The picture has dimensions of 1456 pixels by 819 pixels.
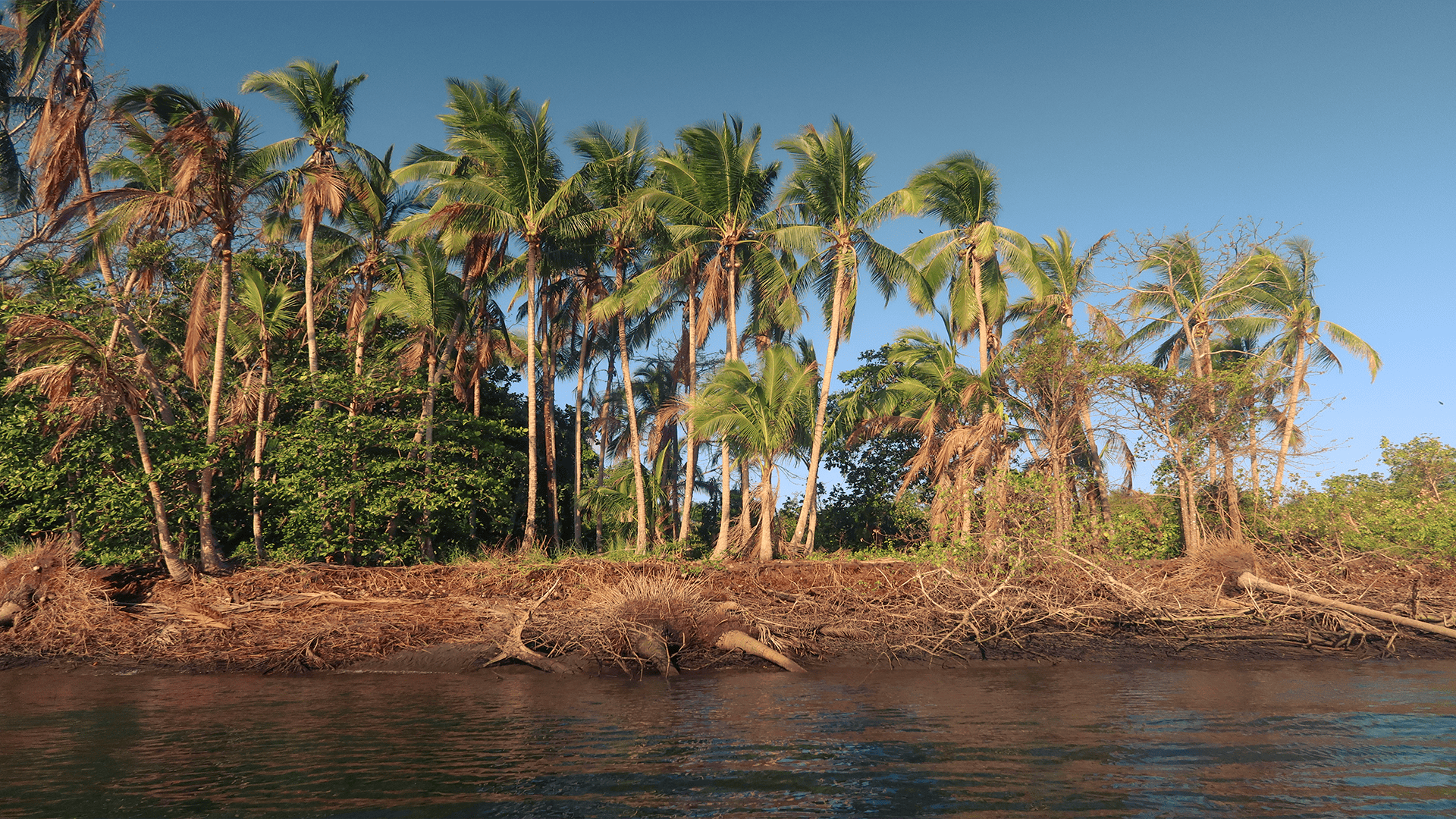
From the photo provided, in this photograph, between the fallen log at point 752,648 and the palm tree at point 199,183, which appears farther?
the palm tree at point 199,183

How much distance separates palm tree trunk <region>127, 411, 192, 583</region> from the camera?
16703mm

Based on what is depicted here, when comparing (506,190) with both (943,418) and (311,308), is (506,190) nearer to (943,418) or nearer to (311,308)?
(311,308)

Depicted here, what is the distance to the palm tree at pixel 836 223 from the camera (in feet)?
74.4

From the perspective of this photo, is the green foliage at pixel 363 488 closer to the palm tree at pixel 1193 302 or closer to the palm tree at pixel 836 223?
the palm tree at pixel 836 223

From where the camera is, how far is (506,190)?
22516 mm

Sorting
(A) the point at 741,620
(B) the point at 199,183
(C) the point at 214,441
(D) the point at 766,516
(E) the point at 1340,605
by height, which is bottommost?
(A) the point at 741,620

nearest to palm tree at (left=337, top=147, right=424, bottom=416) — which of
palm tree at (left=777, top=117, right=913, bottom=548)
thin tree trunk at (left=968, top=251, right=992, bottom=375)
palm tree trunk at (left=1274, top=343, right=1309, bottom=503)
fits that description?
palm tree at (left=777, top=117, right=913, bottom=548)

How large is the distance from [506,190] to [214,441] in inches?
368

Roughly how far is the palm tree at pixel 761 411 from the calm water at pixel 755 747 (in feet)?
28.4

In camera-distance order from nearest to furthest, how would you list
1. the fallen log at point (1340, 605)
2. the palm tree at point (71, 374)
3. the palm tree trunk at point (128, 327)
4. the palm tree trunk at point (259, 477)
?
the fallen log at point (1340, 605), the palm tree at point (71, 374), the palm tree trunk at point (128, 327), the palm tree trunk at point (259, 477)

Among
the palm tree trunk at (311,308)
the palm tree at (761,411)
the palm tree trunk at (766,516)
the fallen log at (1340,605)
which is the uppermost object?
the palm tree trunk at (311,308)

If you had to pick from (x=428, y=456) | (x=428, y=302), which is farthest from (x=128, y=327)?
(x=428, y=456)

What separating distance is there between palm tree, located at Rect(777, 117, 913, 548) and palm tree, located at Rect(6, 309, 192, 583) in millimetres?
15133

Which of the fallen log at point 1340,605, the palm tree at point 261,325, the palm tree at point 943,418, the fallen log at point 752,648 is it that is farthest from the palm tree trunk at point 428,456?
the fallen log at point 1340,605
